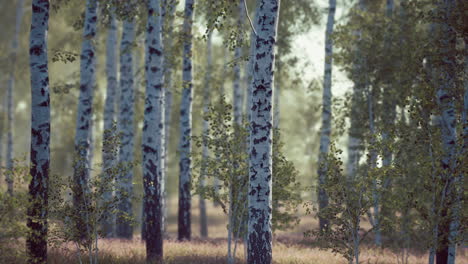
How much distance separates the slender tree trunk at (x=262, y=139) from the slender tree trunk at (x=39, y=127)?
357 centimetres

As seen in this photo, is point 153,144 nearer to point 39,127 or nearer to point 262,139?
point 39,127

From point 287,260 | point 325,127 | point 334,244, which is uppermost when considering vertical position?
point 325,127

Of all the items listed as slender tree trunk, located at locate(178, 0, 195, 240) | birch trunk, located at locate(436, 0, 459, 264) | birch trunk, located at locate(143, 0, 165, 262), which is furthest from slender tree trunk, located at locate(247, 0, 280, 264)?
slender tree trunk, located at locate(178, 0, 195, 240)

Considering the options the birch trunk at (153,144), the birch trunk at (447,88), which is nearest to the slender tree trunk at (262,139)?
the birch trunk at (153,144)

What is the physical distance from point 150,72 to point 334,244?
5.52 meters

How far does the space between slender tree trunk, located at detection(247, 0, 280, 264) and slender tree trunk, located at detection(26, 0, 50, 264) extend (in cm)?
357

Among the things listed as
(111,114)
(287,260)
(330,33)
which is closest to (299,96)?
(330,33)

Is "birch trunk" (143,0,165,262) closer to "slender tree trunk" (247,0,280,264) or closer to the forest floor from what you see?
the forest floor

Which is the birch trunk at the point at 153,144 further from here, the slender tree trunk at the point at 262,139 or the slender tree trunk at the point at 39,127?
the slender tree trunk at the point at 262,139

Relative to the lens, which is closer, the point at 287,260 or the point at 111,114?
the point at 287,260

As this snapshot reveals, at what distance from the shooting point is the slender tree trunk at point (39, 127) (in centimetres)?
782

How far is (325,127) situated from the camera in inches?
667

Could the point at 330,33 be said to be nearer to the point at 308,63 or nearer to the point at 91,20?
the point at 308,63

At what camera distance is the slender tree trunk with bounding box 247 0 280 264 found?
26.6ft
